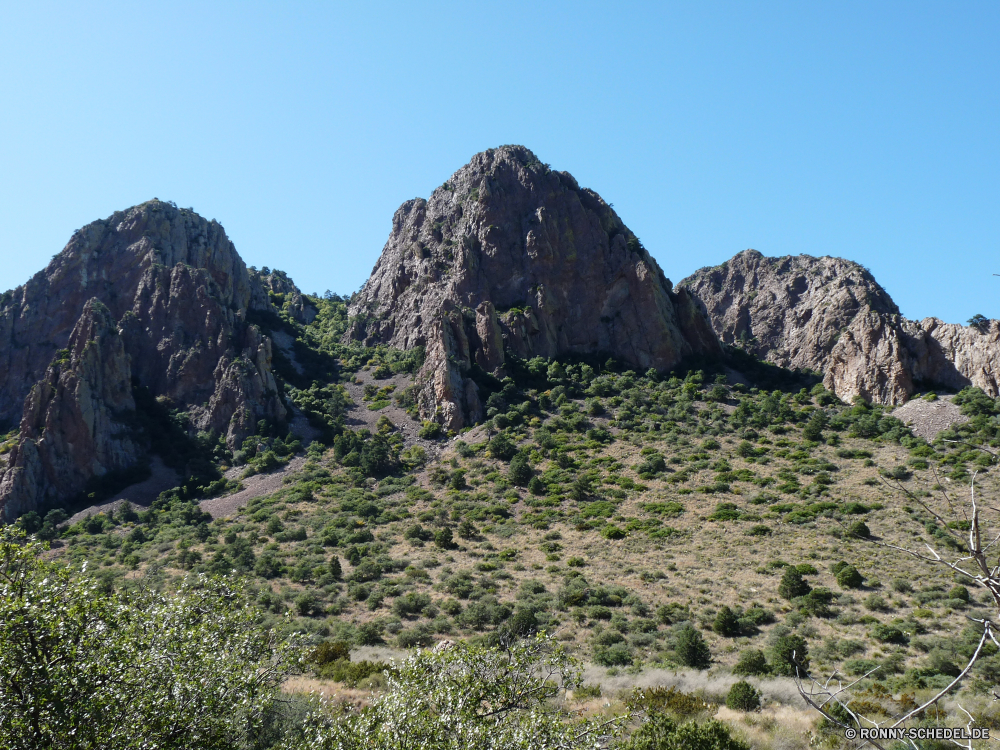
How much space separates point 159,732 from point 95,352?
3063 inches

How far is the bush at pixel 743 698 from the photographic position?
61.1 ft

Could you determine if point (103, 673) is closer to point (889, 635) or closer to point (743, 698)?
point (743, 698)

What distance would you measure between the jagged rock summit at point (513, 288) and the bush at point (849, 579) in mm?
45398

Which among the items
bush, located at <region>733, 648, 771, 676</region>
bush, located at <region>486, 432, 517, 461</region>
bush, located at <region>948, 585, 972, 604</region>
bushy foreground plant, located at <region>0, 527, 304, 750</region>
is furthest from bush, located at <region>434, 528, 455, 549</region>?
bushy foreground plant, located at <region>0, 527, 304, 750</region>

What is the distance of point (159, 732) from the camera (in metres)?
10.7

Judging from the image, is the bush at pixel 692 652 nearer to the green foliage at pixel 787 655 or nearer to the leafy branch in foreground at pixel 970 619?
the green foliage at pixel 787 655

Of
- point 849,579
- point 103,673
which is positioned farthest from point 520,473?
point 103,673

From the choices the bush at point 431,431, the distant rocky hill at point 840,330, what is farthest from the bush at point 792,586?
the bush at point 431,431

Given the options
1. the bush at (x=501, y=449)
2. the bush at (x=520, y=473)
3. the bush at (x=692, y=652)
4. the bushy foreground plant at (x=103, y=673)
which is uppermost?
the bush at (x=501, y=449)

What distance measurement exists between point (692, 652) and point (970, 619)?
11.0 metres

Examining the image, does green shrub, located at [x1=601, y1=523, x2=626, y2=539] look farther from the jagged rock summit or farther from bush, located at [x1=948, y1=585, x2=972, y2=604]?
the jagged rock summit

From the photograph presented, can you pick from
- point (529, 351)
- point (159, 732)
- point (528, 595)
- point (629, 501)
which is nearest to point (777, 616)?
point (528, 595)

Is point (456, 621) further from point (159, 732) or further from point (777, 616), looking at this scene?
point (159, 732)

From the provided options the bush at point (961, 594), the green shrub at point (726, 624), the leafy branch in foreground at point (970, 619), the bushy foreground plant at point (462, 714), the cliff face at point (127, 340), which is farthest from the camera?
the cliff face at point (127, 340)
